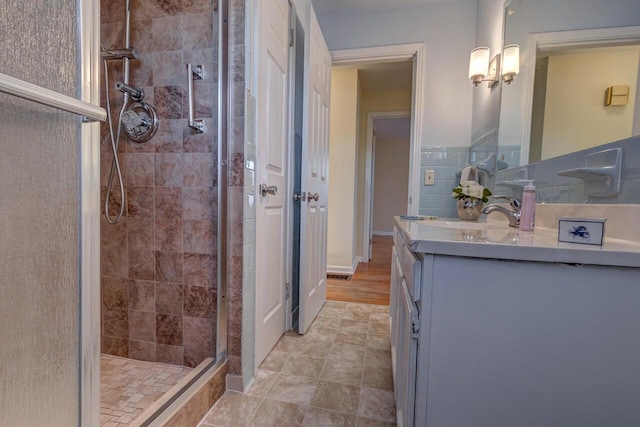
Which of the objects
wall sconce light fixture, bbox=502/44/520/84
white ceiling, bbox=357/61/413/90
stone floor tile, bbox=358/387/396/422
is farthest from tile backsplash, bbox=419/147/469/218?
stone floor tile, bbox=358/387/396/422

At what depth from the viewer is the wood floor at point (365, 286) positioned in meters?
2.54

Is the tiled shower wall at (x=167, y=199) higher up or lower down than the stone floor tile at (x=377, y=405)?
higher up

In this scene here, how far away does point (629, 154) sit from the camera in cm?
75

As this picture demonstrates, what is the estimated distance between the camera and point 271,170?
59.3 inches

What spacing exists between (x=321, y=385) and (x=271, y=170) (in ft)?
3.51

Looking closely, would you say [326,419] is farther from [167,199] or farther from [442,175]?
[442,175]

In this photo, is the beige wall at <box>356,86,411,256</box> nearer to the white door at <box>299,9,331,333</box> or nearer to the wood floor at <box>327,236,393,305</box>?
the wood floor at <box>327,236,393,305</box>

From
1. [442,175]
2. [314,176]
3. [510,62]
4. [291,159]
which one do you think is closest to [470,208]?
[442,175]

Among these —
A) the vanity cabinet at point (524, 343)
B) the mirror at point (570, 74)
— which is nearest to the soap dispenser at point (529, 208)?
the mirror at point (570, 74)

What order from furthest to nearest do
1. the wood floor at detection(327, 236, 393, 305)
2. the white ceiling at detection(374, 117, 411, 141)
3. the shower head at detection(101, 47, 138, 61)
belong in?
the white ceiling at detection(374, 117, 411, 141) → the wood floor at detection(327, 236, 393, 305) → the shower head at detection(101, 47, 138, 61)

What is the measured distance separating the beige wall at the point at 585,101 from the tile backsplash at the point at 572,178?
28 mm

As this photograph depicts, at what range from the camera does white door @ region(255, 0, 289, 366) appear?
1357mm

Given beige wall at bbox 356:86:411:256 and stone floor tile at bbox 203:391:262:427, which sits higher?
beige wall at bbox 356:86:411:256

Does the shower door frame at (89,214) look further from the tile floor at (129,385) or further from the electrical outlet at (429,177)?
the electrical outlet at (429,177)
